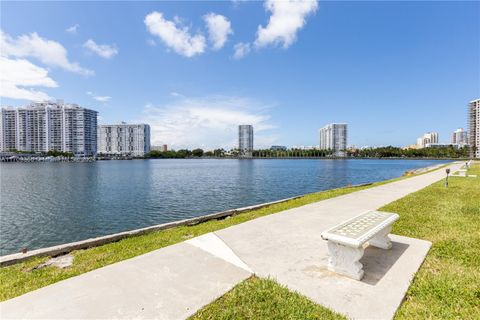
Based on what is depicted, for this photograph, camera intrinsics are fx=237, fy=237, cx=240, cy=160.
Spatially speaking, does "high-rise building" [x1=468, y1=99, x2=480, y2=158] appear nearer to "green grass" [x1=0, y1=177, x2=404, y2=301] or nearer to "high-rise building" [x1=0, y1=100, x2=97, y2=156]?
"green grass" [x1=0, y1=177, x2=404, y2=301]

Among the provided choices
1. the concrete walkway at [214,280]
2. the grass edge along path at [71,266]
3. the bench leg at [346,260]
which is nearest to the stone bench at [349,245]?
the bench leg at [346,260]

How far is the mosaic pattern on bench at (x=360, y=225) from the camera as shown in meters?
4.12

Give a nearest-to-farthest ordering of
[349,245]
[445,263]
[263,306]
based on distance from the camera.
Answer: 1. [263,306]
2. [349,245]
3. [445,263]

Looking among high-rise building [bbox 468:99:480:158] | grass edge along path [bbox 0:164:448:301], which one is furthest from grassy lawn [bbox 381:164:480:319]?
high-rise building [bbox 468:99:480:158]

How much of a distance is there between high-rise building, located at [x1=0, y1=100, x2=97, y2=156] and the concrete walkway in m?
183

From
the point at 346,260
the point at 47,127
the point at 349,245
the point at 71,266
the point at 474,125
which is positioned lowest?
the point at 71,266

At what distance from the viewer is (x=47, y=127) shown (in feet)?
510

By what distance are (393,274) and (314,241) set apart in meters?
1.79

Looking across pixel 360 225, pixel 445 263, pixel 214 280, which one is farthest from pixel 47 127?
pixel 445 263

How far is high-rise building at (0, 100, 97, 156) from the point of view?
15375cm

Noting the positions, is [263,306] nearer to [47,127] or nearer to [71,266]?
[71,266]

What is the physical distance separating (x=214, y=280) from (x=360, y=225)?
9.62ft

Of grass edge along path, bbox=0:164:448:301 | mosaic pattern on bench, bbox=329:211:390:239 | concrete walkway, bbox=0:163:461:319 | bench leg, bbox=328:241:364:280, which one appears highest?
mosaic pattern on bench, bbox=329:211:390:239

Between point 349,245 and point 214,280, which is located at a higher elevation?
point 349,245
